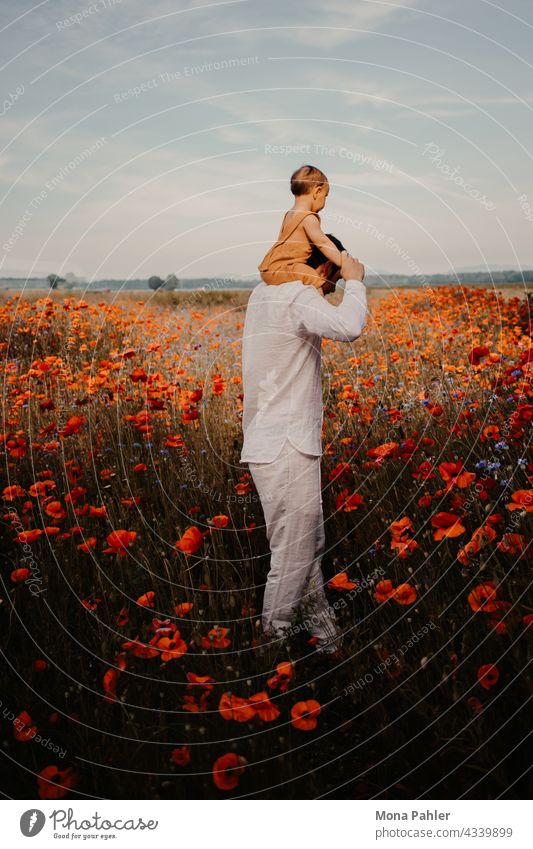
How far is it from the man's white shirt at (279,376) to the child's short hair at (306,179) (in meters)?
0.43

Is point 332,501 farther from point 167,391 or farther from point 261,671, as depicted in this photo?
point 167,391

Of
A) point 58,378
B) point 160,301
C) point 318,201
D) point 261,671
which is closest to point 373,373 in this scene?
point 58,378

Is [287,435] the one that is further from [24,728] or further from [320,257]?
[24,728]

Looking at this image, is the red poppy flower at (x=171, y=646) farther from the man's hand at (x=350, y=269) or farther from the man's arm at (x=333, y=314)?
the man's hand at (x=350, y=269)

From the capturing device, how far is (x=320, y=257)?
3.16 metres

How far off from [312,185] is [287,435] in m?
1.13

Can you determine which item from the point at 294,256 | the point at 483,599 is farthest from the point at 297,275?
the point at 483,599

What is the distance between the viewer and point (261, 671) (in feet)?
9.42

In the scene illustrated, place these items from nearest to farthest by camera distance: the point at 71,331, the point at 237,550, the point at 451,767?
the point at 451,767 < the point at 237,550 < the point at 71,331

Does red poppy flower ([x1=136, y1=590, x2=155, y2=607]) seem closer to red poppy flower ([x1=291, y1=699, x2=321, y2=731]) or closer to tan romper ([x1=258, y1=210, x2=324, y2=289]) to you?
red poppy flower ([x1=291, y1=699, x2=321, y2=731])

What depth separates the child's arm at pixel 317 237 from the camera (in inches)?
119

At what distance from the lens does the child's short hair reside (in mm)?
3068

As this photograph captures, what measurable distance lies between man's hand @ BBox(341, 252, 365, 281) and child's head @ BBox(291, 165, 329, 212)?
0.26 meters

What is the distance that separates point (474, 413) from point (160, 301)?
480 inches
